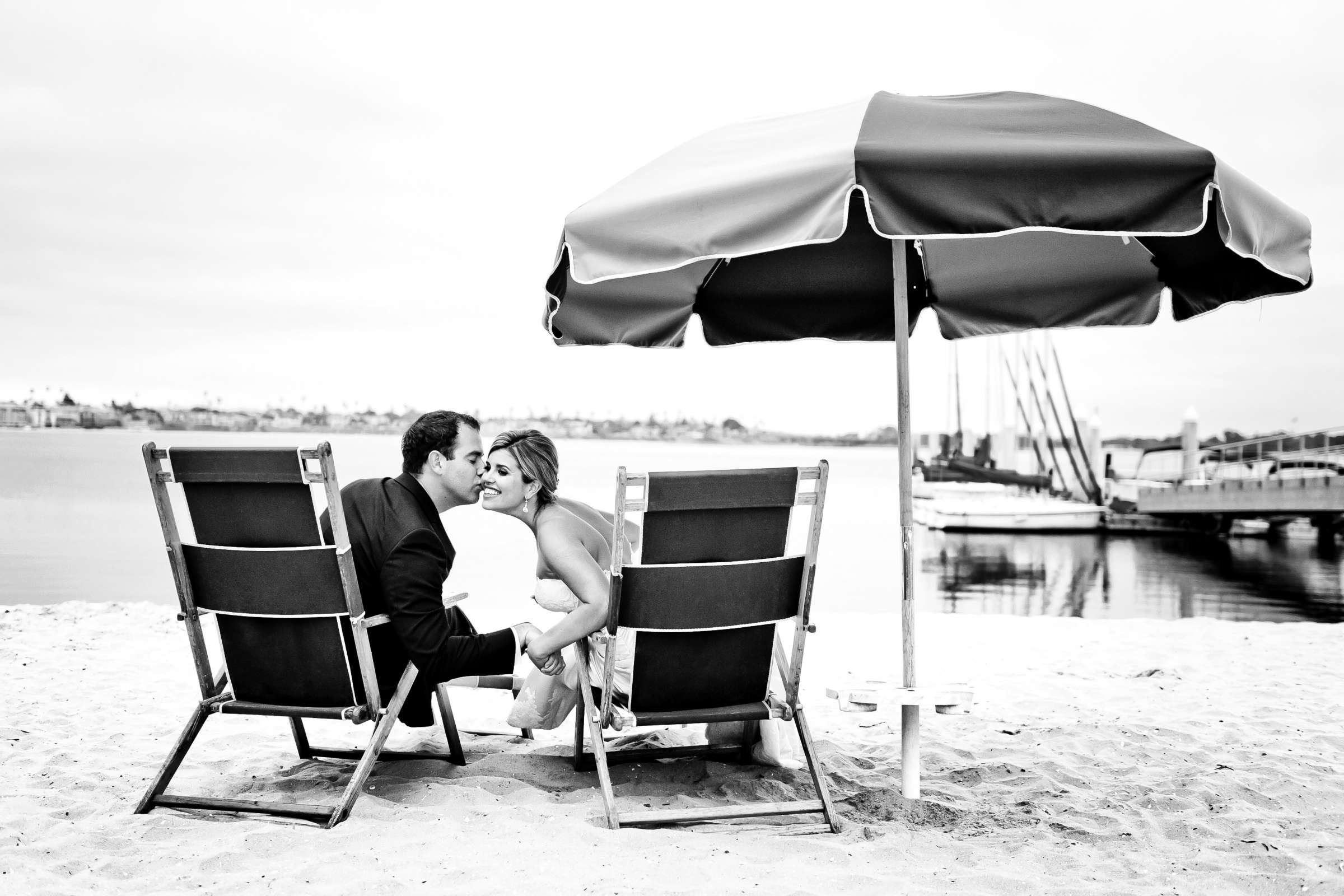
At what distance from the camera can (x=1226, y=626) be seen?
25.4ft

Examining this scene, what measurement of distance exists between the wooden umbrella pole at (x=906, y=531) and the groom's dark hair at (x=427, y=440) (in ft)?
4.28

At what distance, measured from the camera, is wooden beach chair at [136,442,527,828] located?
8.80 ft

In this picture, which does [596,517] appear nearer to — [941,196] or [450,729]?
[450,729]

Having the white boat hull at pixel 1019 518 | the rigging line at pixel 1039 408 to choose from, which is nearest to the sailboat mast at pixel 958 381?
the rigging line at pixel 1039 408

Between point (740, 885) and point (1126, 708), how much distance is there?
2.93 metres

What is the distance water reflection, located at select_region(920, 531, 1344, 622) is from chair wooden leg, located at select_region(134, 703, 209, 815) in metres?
12.2

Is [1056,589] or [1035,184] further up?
[1035,184]

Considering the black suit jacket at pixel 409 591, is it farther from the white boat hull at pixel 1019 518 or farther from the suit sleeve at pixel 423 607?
the white boat hull at pixel 1019 518

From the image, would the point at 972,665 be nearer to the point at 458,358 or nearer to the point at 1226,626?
the point at 1226,626

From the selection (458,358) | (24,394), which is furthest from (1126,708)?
(24,394)

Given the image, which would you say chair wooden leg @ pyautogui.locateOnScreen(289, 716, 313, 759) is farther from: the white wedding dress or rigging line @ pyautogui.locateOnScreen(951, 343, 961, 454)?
rigging line @ pyautogui.locateOnScreen(951, 343, 961, 454)

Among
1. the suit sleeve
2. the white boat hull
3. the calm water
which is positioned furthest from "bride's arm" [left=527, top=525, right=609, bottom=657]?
the white boat hull

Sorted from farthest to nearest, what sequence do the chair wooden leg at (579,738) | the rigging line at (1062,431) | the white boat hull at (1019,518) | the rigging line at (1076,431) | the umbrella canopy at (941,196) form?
the rigging line at (1062,431) < the rigging line at (1076,431) < the white boat hull at (1019,518) < the chair wooden leg at (579,738) < the umbrella canopy at (941,196)

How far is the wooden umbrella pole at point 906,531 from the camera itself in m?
3.06
